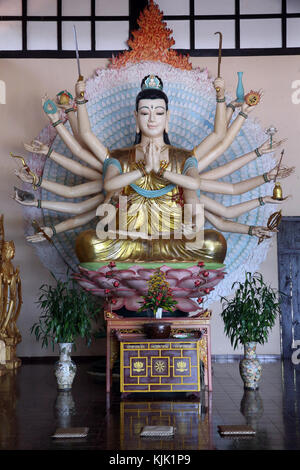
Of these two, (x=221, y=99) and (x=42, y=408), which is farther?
(x=221, y=99)

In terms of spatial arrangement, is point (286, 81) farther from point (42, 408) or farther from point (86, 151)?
point (42, 408)

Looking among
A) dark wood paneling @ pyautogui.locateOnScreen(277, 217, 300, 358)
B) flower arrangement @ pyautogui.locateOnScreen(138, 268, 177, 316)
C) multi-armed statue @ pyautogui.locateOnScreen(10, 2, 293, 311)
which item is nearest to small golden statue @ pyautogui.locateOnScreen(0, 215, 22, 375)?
multi-armed statue @ pyautogui.locateOnScreen(10, 2, 293, 311)

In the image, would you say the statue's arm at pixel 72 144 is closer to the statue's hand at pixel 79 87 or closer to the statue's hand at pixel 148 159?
the statue's hand at pixel 79 87

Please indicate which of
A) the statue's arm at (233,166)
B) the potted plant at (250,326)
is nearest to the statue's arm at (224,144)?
the statue's arm at (233,166)

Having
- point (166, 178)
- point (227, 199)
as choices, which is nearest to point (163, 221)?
point (166, 178)

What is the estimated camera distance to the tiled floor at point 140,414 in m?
3.49

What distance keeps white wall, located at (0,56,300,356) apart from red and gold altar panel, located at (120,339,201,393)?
8.91ft

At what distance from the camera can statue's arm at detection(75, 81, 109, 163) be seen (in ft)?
21.4

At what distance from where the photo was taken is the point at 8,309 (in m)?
6.54

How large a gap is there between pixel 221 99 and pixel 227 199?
1.20 meters

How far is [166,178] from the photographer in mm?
6258

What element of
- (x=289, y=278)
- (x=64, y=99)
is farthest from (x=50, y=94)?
(x=289, y=278)

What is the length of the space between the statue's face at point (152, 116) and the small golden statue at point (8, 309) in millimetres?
1899

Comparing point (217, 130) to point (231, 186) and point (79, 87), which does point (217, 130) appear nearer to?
point (231, 186)
